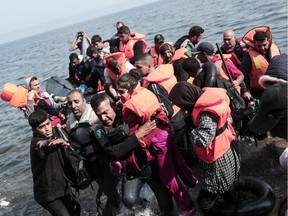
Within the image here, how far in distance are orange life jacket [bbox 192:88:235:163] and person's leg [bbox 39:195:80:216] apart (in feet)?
5.90

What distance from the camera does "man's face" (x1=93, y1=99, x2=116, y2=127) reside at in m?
3.64

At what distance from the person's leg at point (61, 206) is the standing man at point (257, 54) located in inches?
124

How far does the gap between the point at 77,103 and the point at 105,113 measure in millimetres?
784

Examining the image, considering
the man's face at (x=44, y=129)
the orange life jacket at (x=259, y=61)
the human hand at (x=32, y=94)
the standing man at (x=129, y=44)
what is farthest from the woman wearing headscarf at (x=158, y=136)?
the standing man at (x=129, y=44)

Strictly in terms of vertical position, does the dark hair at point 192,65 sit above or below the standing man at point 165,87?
above

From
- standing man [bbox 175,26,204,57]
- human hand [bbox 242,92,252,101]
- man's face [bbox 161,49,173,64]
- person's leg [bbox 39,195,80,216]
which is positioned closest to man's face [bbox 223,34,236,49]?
standing man [bbox 175,26,204,57]

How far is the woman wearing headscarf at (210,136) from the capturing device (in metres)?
3.18

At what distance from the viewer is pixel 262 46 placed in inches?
194

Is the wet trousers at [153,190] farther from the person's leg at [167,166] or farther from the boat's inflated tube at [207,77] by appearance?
the boat's inflated tube at [207,77]

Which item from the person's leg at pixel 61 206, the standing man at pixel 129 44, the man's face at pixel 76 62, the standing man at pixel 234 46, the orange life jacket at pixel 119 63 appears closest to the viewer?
the person's leg at pixel 61 206

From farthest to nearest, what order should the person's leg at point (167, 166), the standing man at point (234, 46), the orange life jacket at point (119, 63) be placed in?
1. the standing man at point (234, 46)
2. the orange life jacket at point (119, 63)
3. the person's leg at point (167, 166)

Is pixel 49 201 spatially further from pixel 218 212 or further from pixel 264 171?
pixel 264 171

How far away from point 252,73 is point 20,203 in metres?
5.27

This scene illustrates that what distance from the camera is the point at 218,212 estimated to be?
382 cm
